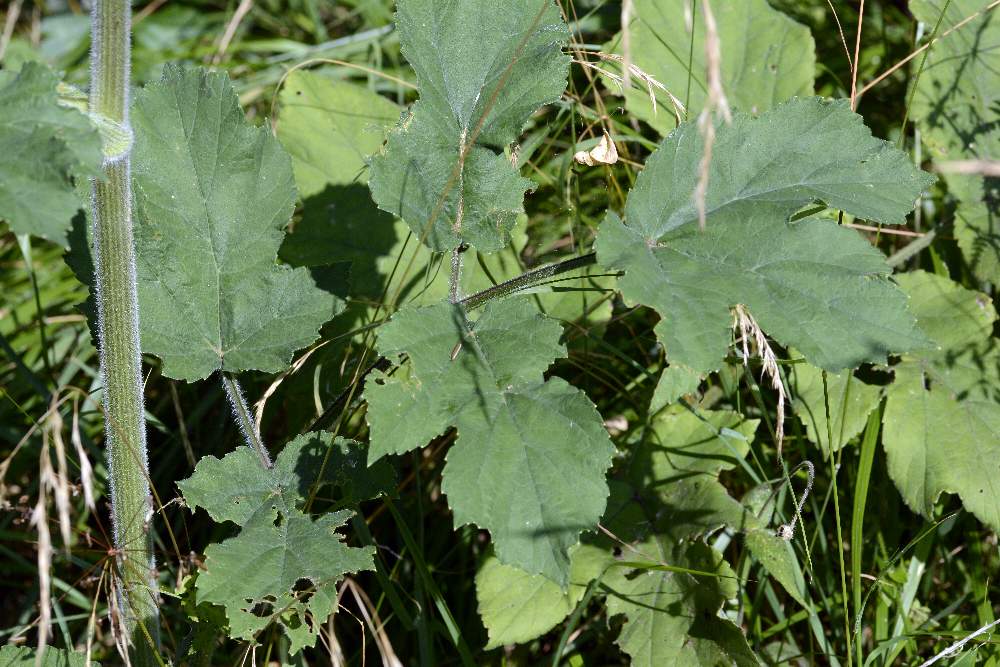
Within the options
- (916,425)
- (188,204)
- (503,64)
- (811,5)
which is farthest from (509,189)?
(811,5)

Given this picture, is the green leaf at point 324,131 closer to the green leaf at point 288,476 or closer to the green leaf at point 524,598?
the green leaf at point 288,476

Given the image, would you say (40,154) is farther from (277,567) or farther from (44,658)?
(44,658)

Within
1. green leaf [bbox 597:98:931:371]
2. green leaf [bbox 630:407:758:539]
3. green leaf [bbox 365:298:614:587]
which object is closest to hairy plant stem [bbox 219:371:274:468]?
green leaf [bbox 365:298:614:587]

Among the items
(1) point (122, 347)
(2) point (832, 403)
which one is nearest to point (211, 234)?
(1) point (122, 347)

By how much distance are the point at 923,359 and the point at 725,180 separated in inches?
48.9

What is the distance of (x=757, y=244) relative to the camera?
1890 mm

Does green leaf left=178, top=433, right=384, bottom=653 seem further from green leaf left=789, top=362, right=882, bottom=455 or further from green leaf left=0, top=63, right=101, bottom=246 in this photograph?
green leaf left=789, top=362, right=882, bottom=455

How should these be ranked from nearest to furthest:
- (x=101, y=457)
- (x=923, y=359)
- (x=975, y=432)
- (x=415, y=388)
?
1. (x=415, y=388)
2. (x=975, y=432)
3. (x=923, y=359)
4. (x=101, y=457)

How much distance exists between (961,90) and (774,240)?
1765mm

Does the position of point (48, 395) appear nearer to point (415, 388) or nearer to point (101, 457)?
point (101, 457)

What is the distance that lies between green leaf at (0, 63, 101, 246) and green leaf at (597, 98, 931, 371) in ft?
3.05

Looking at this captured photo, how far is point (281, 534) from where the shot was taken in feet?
6.57

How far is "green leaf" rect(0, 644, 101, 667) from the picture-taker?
211cm

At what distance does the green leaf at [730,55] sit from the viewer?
3105 mm
